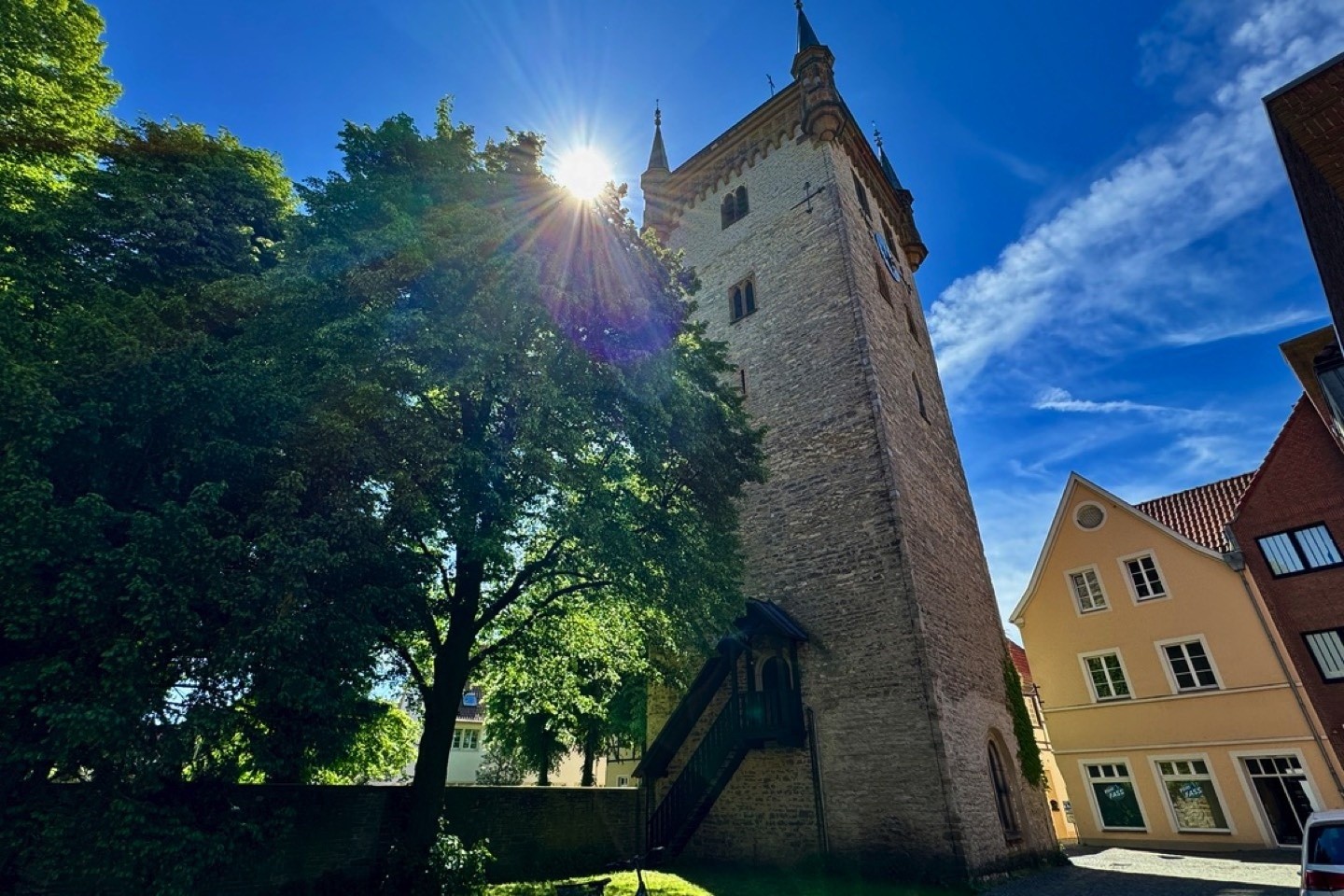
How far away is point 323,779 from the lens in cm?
1933

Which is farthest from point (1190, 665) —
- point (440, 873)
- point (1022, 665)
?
point (440, 873)

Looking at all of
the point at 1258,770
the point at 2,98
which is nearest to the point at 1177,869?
the point at 1258,770

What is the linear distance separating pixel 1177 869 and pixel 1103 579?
395 inches

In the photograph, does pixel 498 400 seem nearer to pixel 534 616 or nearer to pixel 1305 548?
pixel 534 616

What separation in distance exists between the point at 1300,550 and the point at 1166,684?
5467mm

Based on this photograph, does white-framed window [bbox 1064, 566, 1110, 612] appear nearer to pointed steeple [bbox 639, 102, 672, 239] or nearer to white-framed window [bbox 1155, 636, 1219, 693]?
white-framed window [bbox 1155, 636, 1219, 693]

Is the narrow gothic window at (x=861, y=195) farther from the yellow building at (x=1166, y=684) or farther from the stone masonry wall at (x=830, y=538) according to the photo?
the yellow building at (x=1166, y=684)

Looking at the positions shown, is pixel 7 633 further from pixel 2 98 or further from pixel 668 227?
pixel 668 227

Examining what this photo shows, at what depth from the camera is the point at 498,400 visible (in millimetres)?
9430

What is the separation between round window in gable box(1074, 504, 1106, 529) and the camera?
71.2ft

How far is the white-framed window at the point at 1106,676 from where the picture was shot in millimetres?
19438

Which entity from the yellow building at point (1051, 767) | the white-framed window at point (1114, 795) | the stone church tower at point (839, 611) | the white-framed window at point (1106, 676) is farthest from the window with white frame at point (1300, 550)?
the stone church tower at point (839, 611)

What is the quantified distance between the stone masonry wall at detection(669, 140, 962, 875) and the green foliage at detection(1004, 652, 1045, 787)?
543 centimetres

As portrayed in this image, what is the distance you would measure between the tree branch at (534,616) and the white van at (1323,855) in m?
8.67
